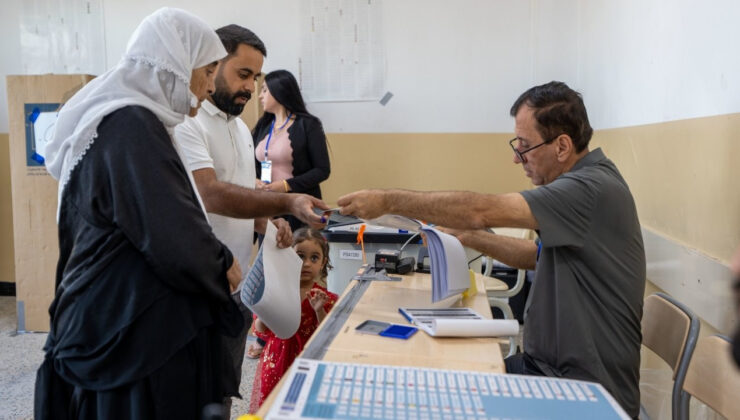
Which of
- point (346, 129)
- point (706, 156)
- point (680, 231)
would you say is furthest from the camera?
point (346, 129)

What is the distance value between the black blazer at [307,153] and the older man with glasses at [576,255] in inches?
71.0

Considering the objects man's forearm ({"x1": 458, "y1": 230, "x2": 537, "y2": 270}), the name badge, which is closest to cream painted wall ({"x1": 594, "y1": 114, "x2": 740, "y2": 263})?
man's forearm ({"x1": 458, "y1": 230, "x2": 537, "y2": 270})

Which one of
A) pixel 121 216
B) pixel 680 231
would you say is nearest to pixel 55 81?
pixel 121 216

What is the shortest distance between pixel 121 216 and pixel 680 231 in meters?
1.71

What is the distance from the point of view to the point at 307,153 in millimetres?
3303

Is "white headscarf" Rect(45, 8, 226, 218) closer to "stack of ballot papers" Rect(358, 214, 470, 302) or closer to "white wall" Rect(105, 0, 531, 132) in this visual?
"stack of ballot papers" Rect(358, 214, 470, 302)

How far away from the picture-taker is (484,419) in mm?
814

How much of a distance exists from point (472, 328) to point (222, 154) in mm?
1018

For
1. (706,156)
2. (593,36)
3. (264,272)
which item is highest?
(593,36)

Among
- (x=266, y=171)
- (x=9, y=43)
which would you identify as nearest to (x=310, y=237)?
(x=266, y=171)

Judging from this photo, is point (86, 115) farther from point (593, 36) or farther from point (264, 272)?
point (593, 36)

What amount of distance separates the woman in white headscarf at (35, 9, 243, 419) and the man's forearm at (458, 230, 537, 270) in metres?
0.92

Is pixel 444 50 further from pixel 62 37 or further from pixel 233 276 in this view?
pixel 233 276

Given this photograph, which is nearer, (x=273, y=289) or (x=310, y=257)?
(x=273, y=289)
